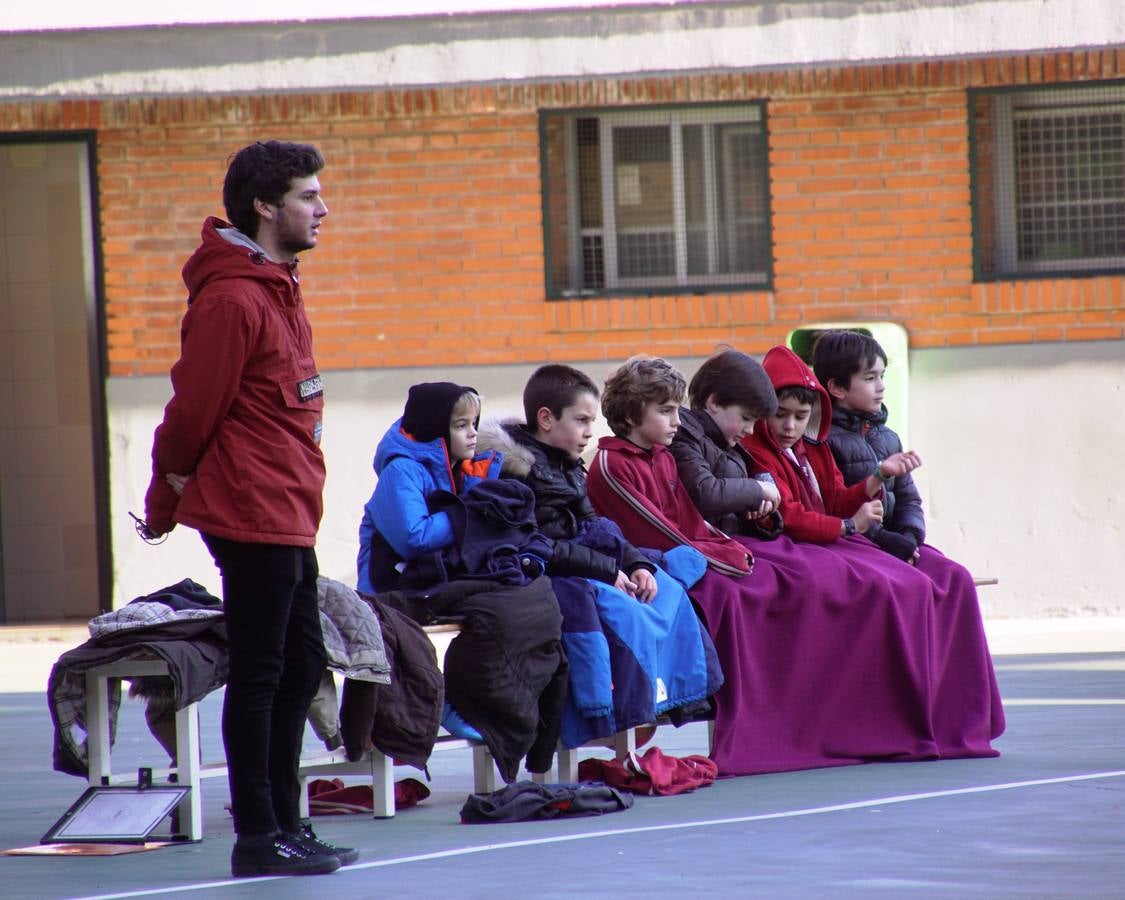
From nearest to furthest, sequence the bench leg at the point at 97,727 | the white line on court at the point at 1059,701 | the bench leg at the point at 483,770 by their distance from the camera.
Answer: the bench leg at the point at 97,727 < the bench leg at the point at 483,770 < the white line on court at the point at 1059,701

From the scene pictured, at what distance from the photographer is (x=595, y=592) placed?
666cm

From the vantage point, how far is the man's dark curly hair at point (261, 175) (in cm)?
532

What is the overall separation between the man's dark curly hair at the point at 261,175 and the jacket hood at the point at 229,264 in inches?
2.1

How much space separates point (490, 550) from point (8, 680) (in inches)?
209

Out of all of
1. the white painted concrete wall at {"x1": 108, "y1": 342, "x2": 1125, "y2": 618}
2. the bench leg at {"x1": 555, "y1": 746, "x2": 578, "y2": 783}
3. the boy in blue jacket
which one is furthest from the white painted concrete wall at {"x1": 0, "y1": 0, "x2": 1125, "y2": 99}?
the bench leg at {"x1": 555, "y1": 746, "x2": 578, "y2": 783}

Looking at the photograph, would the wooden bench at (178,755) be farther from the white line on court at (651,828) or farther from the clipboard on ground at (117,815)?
the white line on court at (651,828)

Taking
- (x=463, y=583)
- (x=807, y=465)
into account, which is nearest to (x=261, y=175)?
(x=463, y=583)

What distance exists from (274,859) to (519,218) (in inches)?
312

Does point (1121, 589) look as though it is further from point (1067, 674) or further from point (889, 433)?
point (889, 433)

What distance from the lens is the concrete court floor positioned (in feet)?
16.2

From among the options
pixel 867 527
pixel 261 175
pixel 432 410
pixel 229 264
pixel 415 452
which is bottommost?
pixel 867 527

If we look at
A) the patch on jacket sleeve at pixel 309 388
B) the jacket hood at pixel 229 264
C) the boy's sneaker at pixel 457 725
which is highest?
the jacket hood at pixel 229 264

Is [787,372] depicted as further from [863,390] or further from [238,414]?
[238,414]

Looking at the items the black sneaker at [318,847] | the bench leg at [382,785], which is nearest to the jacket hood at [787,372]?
the bench leg at [382,785]
